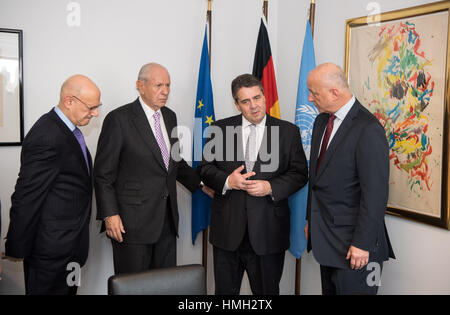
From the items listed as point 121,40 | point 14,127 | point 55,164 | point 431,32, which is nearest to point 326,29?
point 431,32

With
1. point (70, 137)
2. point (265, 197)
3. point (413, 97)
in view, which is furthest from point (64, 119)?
point (413, 97)

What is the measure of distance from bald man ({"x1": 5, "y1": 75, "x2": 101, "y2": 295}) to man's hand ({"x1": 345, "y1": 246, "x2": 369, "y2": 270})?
5.13ft

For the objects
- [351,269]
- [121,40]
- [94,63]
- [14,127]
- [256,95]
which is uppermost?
[121,40]

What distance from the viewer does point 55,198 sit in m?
2.27

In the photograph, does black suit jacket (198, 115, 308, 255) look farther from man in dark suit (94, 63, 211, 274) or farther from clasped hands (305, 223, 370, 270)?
clasped hands (305, 223, 370, 270)

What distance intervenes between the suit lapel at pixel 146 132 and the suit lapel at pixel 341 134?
114 centimetres

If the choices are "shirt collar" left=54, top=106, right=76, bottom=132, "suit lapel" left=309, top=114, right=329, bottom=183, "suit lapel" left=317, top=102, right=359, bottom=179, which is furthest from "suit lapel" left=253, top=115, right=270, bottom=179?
"shirt collar" left=54, top=106, right=76, bottom=132

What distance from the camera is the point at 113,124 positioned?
8.80 feet

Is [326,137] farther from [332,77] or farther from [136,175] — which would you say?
[136,175]

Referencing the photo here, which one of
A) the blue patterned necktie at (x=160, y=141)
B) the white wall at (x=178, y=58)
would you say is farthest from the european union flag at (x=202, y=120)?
the blue patterned necktie at (x=160, y=141)

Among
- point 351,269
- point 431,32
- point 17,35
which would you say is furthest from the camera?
point 17,35

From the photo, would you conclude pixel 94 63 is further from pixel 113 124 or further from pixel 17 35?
pixel 113 124

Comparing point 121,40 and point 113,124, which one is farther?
point 121,40
